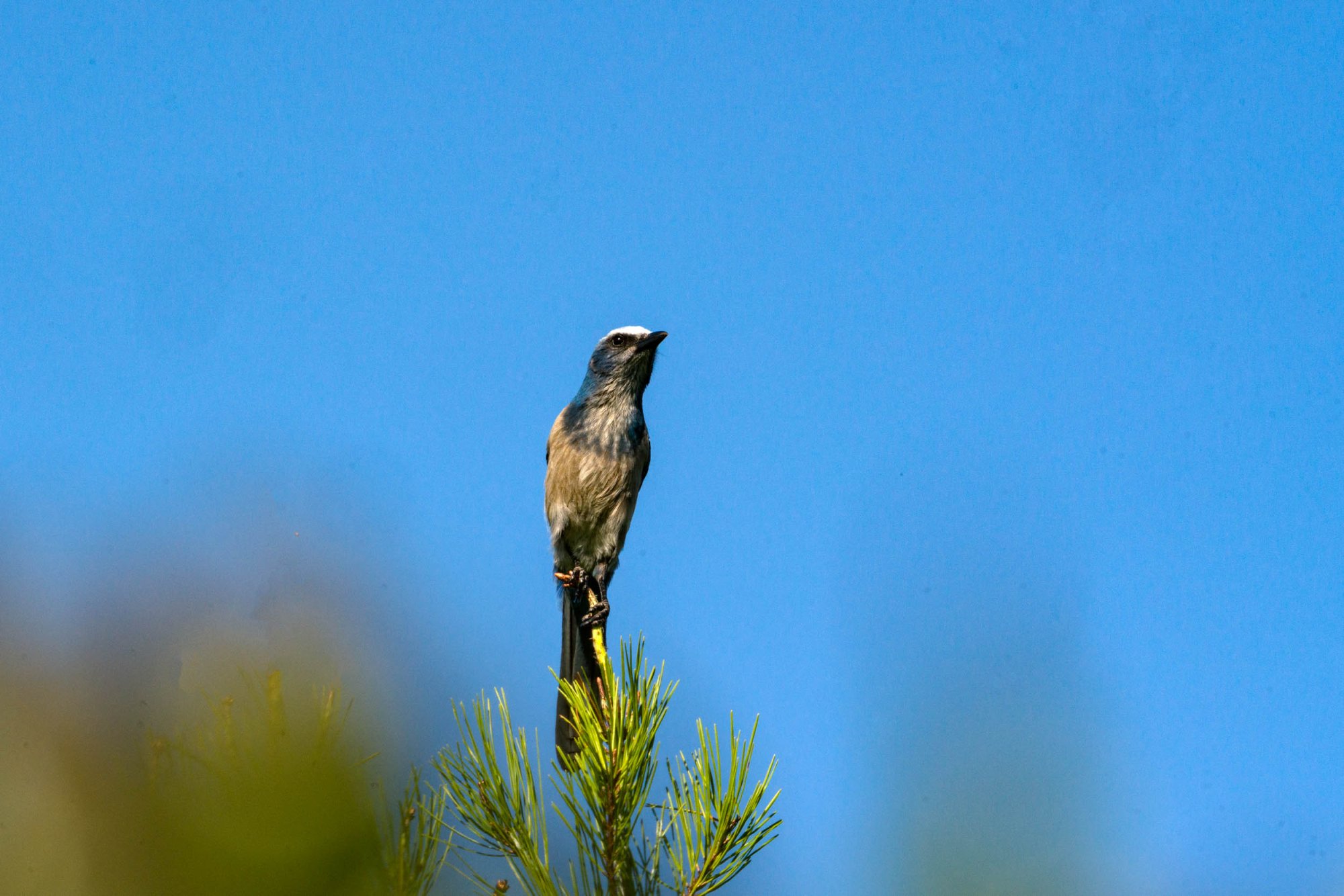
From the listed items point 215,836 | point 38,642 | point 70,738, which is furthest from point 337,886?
point 38,642

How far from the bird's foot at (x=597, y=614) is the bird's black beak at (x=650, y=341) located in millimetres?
1747

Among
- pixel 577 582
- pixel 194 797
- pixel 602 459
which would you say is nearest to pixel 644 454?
pixel 602 459

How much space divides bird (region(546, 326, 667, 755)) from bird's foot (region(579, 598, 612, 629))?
1.10m

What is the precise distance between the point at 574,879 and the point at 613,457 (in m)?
3.43

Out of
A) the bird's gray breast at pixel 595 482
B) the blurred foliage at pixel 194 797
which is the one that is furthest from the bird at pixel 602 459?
the blurred foliage at pixel 194 797

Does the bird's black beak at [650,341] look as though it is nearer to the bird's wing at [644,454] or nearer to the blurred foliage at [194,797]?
the bird's wing at [644,454]

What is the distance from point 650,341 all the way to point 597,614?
1927 millimetres

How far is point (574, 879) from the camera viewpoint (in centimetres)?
228

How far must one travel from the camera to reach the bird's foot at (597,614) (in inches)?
161

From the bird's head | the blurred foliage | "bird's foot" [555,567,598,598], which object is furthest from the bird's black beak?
the blurred foliage

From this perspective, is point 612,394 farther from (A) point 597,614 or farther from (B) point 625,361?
(A) point 597,614

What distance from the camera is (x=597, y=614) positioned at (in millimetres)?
4176

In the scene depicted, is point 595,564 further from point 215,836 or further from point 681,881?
point 215,836

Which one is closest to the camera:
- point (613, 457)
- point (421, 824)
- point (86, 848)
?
point (86, 848)
